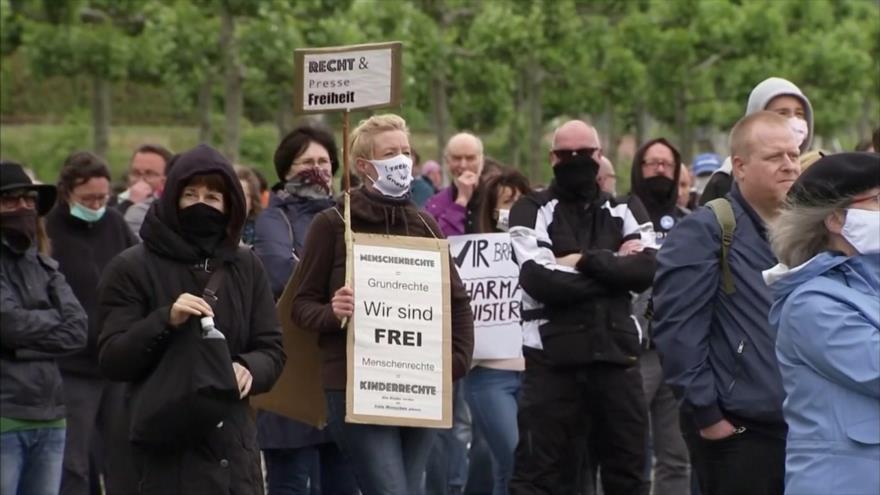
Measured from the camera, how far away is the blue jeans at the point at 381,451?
27.3ft

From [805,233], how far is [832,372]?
0.54m

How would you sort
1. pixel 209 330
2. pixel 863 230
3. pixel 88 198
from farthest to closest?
pixel 88 198 < pixel 209 330 < pixel 863 230

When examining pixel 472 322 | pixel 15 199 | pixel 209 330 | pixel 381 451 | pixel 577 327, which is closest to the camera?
pixel 209 330

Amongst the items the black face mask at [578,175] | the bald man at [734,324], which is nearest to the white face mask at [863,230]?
the bald man at [734,324]

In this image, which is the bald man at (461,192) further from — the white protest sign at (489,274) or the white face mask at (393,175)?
the white face mask at (393,175)

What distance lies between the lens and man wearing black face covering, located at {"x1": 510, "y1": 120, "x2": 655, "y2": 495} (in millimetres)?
9562

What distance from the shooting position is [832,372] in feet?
20.0

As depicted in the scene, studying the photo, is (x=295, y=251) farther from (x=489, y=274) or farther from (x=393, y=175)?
(x=489, y=274)

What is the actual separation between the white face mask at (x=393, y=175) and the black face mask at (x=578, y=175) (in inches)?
53.8

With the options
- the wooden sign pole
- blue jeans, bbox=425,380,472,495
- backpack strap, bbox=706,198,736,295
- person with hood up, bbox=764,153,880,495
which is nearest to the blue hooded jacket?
person with hood up, bbox=764,153,880,495

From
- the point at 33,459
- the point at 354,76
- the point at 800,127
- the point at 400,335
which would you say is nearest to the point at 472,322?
the point at 400,335

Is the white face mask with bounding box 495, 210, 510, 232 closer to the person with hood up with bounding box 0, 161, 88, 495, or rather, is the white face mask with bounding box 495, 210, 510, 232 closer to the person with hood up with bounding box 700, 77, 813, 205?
the person with hood up with bounding box 700, 77, 813, 205

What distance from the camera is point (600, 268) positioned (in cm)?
949

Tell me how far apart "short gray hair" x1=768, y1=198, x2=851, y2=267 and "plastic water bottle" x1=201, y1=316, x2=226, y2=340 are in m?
2.02
